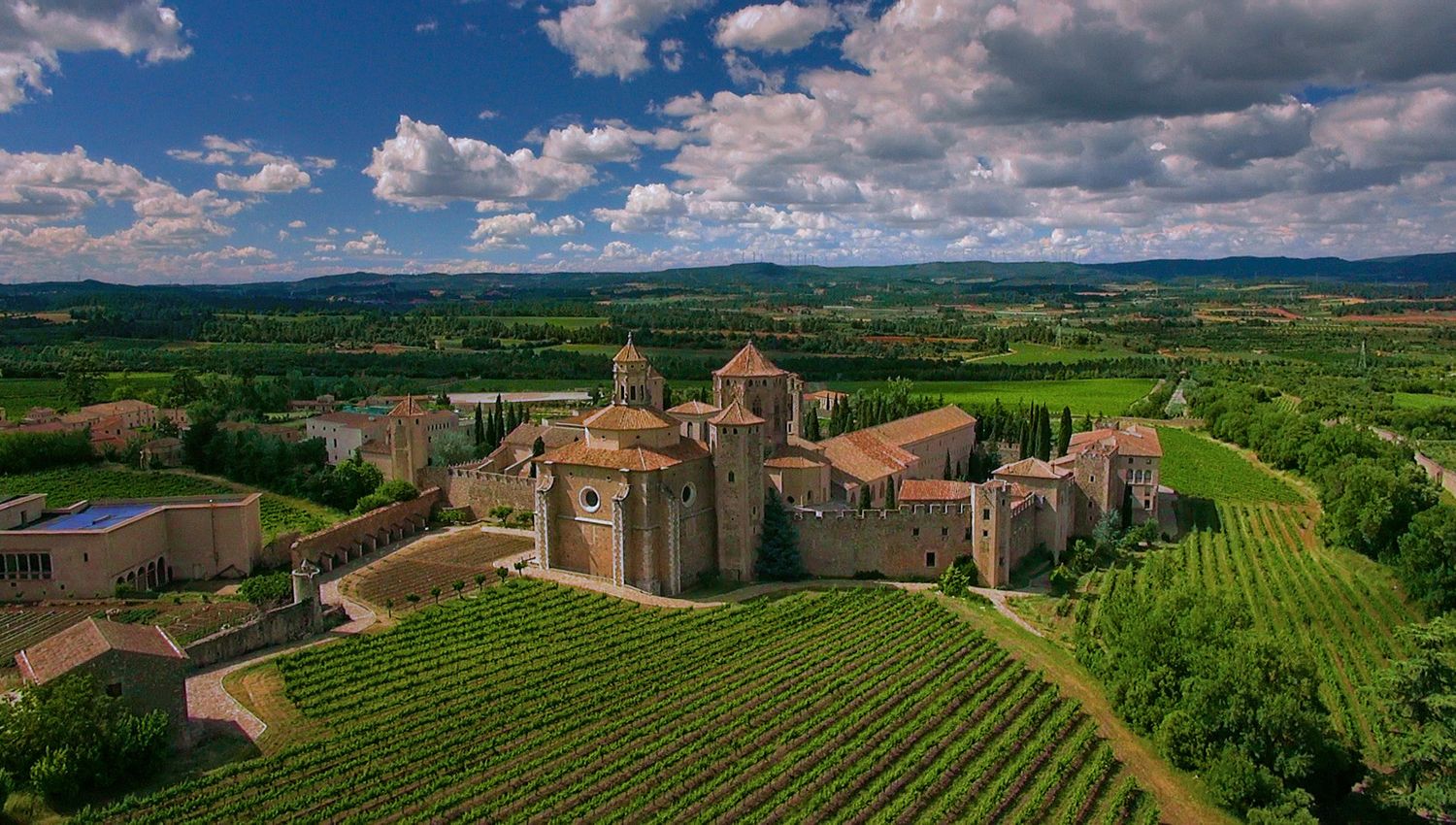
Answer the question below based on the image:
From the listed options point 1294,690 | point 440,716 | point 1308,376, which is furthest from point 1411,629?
point 1308,376

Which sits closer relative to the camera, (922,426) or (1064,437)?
(922,426)

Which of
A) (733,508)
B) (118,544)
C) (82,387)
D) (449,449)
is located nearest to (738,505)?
(733,508)

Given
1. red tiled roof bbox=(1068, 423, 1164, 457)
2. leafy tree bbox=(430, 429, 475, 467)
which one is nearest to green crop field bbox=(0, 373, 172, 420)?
leafy tree bbox=(430, 429, 475, 467)

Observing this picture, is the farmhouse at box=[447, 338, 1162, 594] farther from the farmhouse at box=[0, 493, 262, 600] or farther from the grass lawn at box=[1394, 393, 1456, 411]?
the grass lawn at box=[1394, 393, 1456, 411]

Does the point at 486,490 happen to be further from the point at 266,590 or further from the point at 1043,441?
the point at 1043,441

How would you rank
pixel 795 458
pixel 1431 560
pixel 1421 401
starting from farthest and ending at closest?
pixel 1421 401 < pixel 795 458 < pixel 1431 560

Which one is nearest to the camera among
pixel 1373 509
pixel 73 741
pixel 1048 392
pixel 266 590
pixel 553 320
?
pixel 73 741

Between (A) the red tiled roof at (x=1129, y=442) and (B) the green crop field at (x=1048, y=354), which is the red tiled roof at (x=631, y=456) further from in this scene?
(B) the green crop field at (x=1048, y=354)

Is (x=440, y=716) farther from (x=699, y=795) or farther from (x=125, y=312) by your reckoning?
(x=125, y=312)
